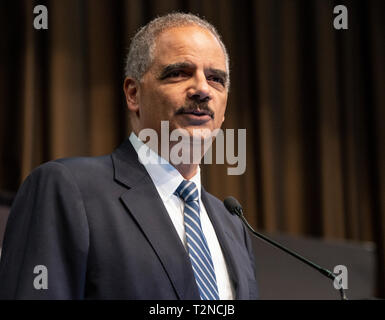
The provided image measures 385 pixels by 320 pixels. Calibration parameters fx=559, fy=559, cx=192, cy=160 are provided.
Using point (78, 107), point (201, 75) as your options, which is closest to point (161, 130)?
point (201, 75)

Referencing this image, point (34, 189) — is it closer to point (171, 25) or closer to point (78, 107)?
point (171, 25)

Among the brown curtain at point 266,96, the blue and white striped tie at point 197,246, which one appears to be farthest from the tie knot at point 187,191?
the brown curtain at point 266,96

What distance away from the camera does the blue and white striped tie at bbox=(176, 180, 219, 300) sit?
1.29 m

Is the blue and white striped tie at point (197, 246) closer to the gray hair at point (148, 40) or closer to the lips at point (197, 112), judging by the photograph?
the lips at point (197, 112)

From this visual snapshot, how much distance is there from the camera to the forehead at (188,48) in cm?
149

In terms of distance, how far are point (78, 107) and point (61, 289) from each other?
1.82m

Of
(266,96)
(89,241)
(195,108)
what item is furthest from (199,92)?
(266,96)

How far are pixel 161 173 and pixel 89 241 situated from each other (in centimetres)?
→ 31

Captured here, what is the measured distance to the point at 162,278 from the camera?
1215 mm

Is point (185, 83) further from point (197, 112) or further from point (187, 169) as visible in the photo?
point (187, 169)

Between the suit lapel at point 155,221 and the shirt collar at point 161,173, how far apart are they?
3cm

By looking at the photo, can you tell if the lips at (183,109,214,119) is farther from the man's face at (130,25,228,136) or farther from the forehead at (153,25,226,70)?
the forehead at (153,25,226,70)

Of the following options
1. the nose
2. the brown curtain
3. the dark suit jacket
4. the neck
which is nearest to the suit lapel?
the dark suit jacket

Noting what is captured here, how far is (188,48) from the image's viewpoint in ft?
4.91
